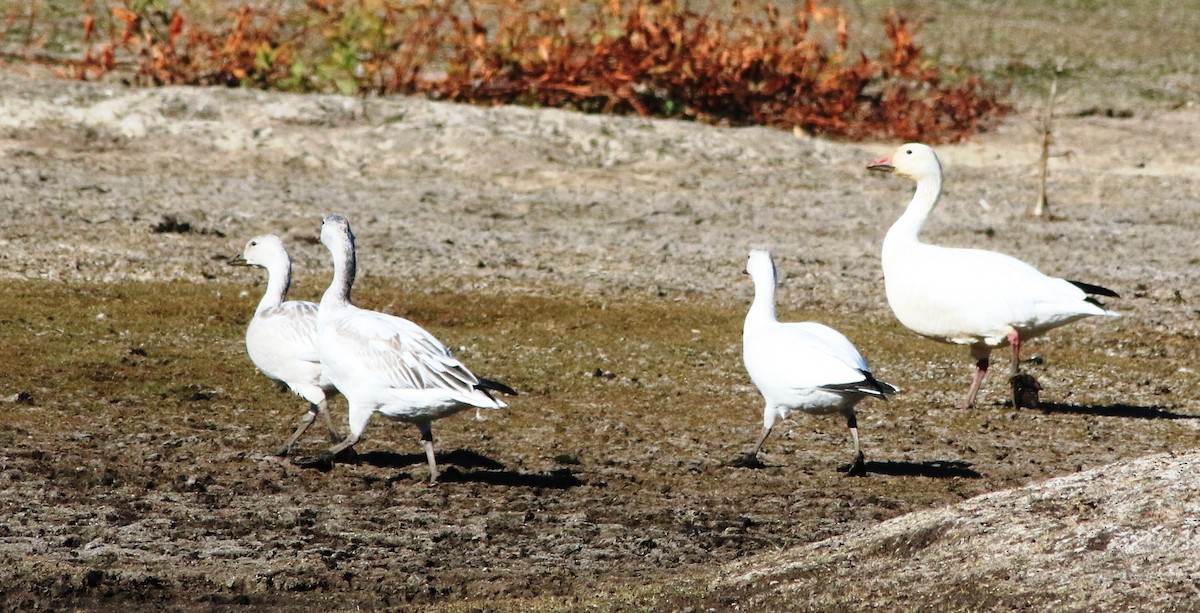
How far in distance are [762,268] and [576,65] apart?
38.3 feet

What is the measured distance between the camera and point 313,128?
723 inches

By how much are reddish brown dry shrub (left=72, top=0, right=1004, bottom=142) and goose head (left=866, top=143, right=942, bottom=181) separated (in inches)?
357

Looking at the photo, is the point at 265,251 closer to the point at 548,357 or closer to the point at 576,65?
the point at 548,357

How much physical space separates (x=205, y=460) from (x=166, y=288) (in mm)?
4460

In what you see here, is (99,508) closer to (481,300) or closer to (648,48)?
(481,300)

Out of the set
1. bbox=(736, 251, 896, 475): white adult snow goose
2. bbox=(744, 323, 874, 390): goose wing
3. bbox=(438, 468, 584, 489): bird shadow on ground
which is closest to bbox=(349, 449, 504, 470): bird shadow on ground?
bbox=(438, 468, 584, 489): bird shadow on ground

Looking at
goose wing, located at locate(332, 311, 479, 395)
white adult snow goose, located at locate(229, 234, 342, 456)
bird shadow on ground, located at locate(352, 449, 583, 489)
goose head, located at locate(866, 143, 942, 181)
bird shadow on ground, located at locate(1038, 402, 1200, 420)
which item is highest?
goose head, located at locate(866, 143, 942, 181)

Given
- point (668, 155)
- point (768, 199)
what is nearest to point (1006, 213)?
point (768, 199)

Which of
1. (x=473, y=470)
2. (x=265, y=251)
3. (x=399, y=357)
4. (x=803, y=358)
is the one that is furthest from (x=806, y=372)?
(x=265, y=251)

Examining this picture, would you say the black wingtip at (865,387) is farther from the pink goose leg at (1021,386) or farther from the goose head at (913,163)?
the goose head at (913,163)

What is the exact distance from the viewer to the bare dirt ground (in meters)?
6.91

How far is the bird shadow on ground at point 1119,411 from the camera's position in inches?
410

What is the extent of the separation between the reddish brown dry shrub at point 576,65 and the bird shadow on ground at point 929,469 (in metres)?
11.9

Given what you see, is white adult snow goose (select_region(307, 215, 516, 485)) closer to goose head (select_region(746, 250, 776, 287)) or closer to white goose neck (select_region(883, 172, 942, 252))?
goose head (select_region(746, 250, 776, 287))
